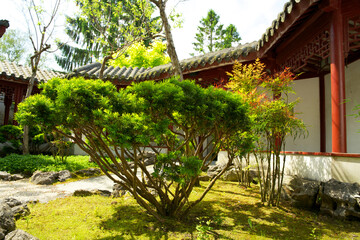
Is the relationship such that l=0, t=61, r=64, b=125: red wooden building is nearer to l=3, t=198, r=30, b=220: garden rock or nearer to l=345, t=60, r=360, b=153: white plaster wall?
l=3, t=198, r=30, b=220: garden rock

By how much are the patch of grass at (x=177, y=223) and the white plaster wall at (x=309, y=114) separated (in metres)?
3.72

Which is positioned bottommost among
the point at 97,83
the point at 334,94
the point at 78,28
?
the point at 97,83

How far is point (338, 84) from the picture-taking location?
12.7ft

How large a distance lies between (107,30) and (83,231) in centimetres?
744

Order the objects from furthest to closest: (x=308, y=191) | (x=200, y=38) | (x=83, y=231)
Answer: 1. (x=200, y=38)
2. (x=308, y=191)
3. (x=83, y=231)

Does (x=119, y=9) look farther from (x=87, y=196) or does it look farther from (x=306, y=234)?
(x=306, y=234)

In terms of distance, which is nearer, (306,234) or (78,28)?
(306,234)

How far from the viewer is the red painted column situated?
3.74 m

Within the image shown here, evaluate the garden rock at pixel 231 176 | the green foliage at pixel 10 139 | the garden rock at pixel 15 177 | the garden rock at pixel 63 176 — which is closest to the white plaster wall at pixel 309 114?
the garden rock at pixel 231 176

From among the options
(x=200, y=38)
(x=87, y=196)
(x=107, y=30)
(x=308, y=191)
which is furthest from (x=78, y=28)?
(x=308, y=191)

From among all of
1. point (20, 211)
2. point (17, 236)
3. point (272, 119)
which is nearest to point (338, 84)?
point (272, 119)

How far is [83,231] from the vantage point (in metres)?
2.89

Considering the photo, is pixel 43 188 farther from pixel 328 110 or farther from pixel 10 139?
pixel 328 110

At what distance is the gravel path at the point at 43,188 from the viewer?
176 inches
